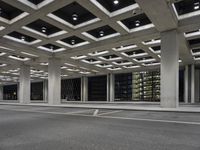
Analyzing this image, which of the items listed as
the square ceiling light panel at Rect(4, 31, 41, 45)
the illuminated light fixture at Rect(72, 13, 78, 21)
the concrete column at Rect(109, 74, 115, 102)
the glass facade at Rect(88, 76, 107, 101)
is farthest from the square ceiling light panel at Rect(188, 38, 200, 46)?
the glass facade at Rect(88, 76, 107, 101)

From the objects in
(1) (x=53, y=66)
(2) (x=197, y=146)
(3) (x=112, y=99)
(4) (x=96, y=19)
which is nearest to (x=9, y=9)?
(4) (x=96, y=19)

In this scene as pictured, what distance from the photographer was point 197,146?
409 cm

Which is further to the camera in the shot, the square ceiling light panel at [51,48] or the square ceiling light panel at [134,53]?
the square ceiling light panel at [134,53]

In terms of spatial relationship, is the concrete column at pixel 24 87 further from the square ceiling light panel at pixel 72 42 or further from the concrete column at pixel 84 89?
the concrete column at pixel 84 89

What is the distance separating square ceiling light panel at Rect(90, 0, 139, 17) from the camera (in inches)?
436

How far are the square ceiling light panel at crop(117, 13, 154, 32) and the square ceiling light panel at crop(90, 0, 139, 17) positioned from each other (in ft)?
4.54

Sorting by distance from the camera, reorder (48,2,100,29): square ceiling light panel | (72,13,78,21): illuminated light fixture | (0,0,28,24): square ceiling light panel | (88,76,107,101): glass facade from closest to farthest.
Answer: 1. (0,0,28,24): square ceiling light panel
2. (48,2,100,29): square ceiling light panel
3. (72,13,78,21): illuminated light fixture
4. (88,76,107,101): glass facade

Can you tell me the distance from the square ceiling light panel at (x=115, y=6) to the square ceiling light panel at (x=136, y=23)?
1.38 m

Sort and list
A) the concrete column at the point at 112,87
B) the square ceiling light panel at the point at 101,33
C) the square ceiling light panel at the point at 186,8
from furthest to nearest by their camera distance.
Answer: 1. the concrete column at the point at 112,87
2. the square ceiling light panel at the point at 101,33
3. the square ceiling light panel at the point at 186,8

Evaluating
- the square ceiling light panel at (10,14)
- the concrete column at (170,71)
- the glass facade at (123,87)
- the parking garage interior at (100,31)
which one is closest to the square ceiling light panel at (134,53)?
the parking garage interior at (100,31)

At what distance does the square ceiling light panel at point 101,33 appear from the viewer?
15664mm

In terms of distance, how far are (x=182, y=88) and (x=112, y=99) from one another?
13.9 metres

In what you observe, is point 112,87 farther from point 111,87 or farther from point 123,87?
point 123,87

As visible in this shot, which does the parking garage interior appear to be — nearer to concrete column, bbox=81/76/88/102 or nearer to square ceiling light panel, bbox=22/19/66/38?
square ceiling light panel, bbox=22/19/66/38
